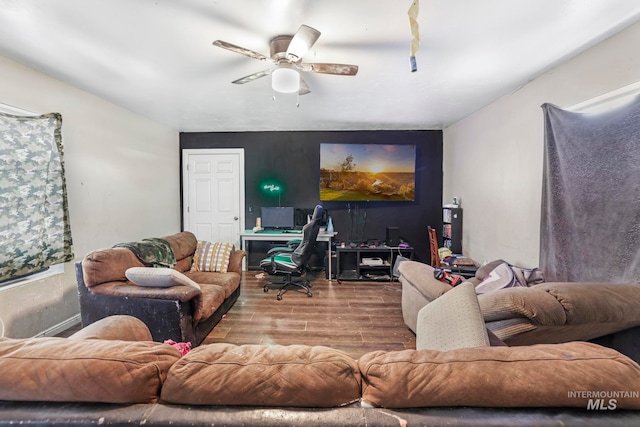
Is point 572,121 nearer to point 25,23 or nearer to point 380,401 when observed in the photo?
point 380,401

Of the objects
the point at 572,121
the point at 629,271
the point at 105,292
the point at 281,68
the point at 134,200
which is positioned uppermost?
the point at 281,68

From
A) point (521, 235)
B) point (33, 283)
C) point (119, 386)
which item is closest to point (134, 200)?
point (33, 283)

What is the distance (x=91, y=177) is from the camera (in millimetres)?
2961

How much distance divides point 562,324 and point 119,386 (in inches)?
77.6

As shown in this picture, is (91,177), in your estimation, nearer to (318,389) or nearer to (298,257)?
(298,257)

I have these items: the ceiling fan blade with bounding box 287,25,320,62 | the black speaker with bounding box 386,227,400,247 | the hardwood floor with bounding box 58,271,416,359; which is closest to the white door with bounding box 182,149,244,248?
the hardwood floor with bounding box 58,271,416,359

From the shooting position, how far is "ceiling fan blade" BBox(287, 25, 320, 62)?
5.32 ft

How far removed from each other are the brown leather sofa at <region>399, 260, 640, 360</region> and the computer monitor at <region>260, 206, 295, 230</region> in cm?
339

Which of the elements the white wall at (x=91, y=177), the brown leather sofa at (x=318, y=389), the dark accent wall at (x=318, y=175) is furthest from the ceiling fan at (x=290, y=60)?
the dark accent wall at (x=318, y=175)

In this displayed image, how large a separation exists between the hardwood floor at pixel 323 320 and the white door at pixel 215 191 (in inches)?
54.7

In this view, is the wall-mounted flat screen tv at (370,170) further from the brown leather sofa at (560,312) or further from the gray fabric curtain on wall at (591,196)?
the brown leather sofa at (560,312)

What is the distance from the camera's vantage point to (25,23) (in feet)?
5.71

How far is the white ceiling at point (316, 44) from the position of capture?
1.61 metres

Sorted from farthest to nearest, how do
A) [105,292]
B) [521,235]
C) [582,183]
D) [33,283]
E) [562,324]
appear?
[521,235]
[33,283]
[105,292]
[582,183]
[562,324]
